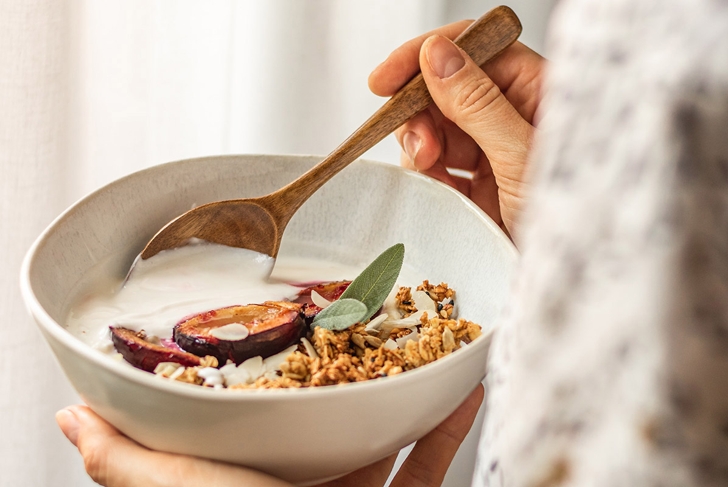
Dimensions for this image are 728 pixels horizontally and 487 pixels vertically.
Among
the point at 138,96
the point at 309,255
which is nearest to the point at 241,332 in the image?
the point at 309,255

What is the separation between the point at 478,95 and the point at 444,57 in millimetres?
59

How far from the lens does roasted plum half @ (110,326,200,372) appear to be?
540 mm

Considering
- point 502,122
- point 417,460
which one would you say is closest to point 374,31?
point 502,122

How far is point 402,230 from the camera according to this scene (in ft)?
2.61

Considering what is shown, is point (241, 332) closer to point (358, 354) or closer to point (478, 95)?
point (358, 354)

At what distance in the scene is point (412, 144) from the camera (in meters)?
0.92

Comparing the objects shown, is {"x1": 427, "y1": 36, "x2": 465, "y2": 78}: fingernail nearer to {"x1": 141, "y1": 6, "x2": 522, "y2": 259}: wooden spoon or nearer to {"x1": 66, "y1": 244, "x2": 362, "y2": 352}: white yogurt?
{"x1": 141, "y1": 6, "x2": 522, "y2": 259}: wooden spoon

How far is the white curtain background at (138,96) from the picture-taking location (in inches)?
33.9

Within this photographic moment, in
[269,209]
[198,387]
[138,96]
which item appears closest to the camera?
[198,387]

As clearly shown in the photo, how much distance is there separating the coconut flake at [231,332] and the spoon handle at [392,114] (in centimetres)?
20

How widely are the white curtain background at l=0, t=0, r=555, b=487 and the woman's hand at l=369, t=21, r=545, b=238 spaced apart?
0.21 m

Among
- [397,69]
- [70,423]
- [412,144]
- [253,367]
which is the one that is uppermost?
[397,69]

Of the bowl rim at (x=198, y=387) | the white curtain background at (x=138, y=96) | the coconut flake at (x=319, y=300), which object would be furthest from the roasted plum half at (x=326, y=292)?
the white curtain background at (x=138, y=96)

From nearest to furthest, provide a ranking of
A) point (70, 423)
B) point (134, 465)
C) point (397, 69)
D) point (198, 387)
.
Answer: point (198, 387), point (134, 465), point (70, 423), point (397, 69)
